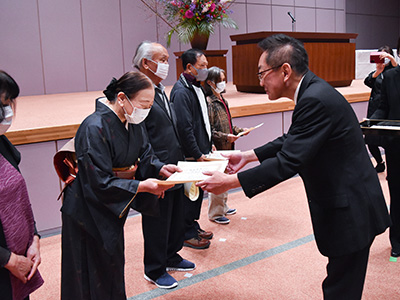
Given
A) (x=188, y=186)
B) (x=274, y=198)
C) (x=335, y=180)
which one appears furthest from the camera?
(x=274, y=198)

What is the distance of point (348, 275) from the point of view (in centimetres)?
181

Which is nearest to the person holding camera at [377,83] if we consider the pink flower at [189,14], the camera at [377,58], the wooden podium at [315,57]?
the camera at [377,58]

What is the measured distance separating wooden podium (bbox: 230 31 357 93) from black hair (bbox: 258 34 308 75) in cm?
402

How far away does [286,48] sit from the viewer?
1.82 m

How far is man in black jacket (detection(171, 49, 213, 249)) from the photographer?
3107mm

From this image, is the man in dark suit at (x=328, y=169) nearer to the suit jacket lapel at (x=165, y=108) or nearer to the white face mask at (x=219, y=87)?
the suit jacket lapel at (x=165, y=108)

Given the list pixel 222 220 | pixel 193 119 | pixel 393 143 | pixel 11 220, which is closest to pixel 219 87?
pixel 193 119

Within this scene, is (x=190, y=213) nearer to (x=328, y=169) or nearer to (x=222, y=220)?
(x=222, y=220)

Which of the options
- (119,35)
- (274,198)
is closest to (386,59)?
(274,198)

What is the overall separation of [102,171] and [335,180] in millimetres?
978

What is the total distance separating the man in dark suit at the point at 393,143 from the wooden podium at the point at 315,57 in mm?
3018

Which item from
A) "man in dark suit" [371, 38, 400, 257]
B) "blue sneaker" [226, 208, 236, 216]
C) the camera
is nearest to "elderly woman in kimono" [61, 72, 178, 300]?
"man in dark suit" [371, 38, 400, 257]

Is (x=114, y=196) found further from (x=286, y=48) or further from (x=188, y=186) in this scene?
(x=188, y=186)

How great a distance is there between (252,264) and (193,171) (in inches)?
44.8
